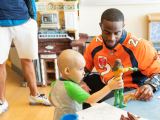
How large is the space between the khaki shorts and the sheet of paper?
121 cm

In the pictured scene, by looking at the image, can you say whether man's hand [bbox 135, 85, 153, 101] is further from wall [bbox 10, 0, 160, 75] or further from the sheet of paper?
wall [bbox 10, 0, 160, 75]

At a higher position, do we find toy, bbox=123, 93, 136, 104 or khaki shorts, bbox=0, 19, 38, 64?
khaki shorts, bbox=0, 19, 38, 64

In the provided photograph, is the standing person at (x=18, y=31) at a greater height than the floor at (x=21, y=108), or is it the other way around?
the standing person at (x=18, y=31)

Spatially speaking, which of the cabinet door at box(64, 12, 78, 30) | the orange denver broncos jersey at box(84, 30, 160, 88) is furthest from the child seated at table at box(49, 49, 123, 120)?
the cabinet door at box(64, 12, 78, 30)

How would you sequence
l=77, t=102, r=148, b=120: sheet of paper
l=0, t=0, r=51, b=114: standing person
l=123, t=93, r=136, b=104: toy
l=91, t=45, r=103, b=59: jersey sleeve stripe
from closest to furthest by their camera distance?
1. l=77, t=102, r=148, b=120: sheet of paper
2. l=123, t=93, r=136, b=104: toy
3. l=91, t=45, r=103, b=59: jersey sleeve stripe
4. l=0, t=0, r=51, b=114: standing person

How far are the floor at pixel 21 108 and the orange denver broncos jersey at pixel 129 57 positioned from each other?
2.92 feet

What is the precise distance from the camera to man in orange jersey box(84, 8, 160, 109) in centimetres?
106

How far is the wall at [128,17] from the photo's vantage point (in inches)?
106

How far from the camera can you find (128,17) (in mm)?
2730

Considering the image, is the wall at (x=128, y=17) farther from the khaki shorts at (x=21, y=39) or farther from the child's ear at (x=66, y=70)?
the child's ear at (x=66, y=70)

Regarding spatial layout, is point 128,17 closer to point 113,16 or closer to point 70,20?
point 70,20

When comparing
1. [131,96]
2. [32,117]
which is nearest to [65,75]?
[131,96]

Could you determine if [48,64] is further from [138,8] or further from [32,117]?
[138,8]

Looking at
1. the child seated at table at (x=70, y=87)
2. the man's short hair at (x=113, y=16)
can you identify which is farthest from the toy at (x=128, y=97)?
the man's short hair at (x=113, y=16)
